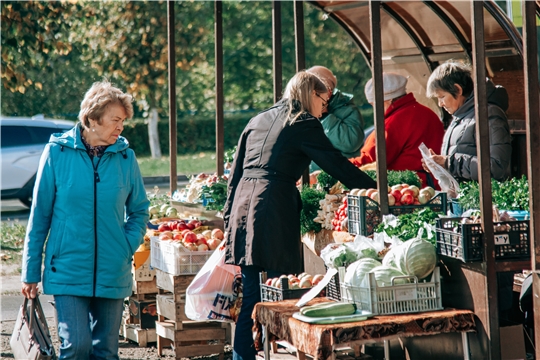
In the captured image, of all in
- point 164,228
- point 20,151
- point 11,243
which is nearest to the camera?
point 164,228

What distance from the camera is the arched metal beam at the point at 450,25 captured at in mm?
8039

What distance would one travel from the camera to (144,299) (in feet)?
22.1

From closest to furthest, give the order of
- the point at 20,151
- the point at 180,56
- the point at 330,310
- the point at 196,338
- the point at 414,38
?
the point at 330,310 < the point at 196,338 < the point at 414,38 < the point at 20,151 < the point at 180,56

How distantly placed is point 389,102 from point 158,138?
23713 mm

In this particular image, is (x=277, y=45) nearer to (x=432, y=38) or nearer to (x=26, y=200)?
(x=432, y=38)

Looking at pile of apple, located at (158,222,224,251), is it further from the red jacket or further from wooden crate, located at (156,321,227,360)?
the red jacket

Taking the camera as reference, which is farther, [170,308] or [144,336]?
[144,336]

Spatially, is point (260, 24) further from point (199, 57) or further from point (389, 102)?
point (389, 102)

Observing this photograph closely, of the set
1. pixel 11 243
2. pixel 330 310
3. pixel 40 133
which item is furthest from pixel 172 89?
pixel 40 133

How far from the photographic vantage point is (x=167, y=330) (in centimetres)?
617

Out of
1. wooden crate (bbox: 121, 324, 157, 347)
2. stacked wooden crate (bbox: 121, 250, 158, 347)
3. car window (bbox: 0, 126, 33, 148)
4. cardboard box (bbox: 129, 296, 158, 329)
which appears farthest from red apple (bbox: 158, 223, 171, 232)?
car window (bbox: 0, 126, 33, 148)

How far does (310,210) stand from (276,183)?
3.11 feet

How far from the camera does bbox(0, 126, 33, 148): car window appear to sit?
1706 cm

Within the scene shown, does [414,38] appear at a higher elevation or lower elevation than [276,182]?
higher
